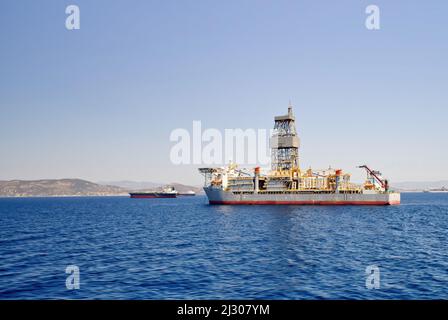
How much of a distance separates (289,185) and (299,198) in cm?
691

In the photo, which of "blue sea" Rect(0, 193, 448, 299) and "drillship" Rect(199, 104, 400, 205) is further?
"drillship" Rect(199, 104, 400, 205)

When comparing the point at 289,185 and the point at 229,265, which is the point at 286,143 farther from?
the point at 229,265

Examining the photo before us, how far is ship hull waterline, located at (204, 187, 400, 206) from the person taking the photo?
114312mm

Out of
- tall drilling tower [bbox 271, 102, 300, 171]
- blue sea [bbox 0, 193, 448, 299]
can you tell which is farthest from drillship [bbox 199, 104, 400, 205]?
blue sea [bbox 0, 193, 448, 299]

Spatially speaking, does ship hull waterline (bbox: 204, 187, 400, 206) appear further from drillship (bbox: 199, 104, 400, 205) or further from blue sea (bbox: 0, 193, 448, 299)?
blue sea (bbox: 0, 193, 448, 299)

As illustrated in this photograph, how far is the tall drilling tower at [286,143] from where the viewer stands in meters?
130

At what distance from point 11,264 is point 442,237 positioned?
171ft

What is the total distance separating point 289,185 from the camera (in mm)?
124375

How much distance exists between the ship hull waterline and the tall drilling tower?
13.6 meters

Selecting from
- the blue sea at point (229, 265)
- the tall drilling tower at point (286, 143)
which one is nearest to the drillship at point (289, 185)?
the tall drilling tower at point (286, 143)

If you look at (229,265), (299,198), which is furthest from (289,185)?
(229,265)
